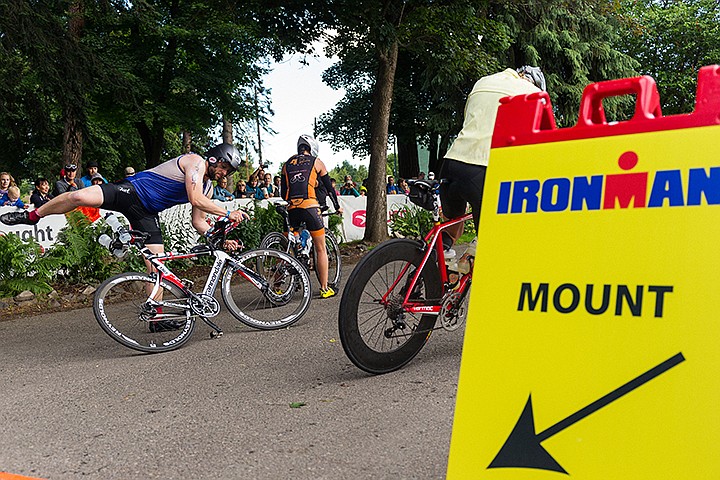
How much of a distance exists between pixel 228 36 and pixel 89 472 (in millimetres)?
20259

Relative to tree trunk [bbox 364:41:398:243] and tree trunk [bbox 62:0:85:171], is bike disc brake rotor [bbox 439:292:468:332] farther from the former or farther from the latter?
tree trunk [bbox 364:41:398:243]

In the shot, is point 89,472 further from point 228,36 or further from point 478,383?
point 228,36

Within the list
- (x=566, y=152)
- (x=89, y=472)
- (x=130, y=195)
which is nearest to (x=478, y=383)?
(x=566, y=152)

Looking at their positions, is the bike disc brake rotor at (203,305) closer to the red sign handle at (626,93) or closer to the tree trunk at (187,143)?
the red sign handle at (626,93)

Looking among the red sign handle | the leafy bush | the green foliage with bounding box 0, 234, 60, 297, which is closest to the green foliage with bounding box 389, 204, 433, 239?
the leafy bush

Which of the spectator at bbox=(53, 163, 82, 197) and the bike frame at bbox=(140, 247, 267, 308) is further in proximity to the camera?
the spectator at bbox=(53, 163, 82, 197)

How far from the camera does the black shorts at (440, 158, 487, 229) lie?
4949 millimetres

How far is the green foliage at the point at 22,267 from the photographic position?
32.2 feet

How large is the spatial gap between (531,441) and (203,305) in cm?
501

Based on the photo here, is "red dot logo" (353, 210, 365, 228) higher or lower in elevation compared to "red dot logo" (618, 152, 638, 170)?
lower

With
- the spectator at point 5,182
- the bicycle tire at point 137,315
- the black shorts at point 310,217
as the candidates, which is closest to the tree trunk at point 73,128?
the spectator at point 5,182

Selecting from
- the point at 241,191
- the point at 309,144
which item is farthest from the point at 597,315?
the point at 241,191

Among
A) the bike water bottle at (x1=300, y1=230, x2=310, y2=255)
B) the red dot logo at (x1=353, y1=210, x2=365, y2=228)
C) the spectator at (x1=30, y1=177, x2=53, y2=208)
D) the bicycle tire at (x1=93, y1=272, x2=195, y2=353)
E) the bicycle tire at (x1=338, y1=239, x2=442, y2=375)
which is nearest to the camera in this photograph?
the bicycle tire at (x1=338, y1=239, x2=442, y2=375)

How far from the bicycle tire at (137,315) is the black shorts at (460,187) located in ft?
9.17
